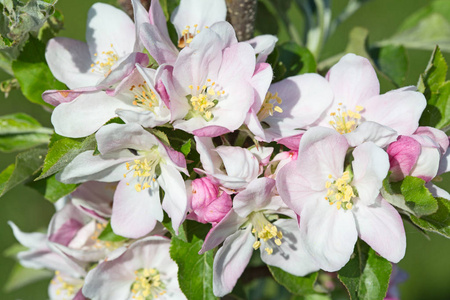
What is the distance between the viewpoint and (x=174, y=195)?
1.23 m

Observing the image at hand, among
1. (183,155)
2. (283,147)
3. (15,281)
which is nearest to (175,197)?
(183,155)

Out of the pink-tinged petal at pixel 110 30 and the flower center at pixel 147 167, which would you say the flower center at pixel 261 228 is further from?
the pink-tinged petal at pixel 110 30

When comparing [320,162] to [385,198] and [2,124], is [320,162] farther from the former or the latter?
[2,124]

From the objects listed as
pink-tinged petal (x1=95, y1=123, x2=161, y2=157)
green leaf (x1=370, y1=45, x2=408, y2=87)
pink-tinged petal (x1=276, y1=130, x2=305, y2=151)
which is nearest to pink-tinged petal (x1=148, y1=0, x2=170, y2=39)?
pink-tinged petal (x1=95, y1=123, x2=161, y2=157)

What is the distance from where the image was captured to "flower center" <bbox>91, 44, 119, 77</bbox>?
4.69 feet

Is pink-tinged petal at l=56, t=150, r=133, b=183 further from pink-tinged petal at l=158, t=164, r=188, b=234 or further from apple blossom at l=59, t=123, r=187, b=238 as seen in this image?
pink-tinged petal at l=158, t=164, r=188, b=234

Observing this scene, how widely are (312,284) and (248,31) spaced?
0.69m

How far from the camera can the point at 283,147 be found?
134 cm

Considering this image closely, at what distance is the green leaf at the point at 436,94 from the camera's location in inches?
53.4

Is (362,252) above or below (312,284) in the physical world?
above

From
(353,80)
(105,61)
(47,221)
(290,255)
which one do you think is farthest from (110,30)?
(47,221)

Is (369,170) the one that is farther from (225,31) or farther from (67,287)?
(67,287)

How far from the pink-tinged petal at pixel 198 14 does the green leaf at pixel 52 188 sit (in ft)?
1.57

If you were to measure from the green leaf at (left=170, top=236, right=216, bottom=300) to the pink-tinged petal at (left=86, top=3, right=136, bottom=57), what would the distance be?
19.9 inches
